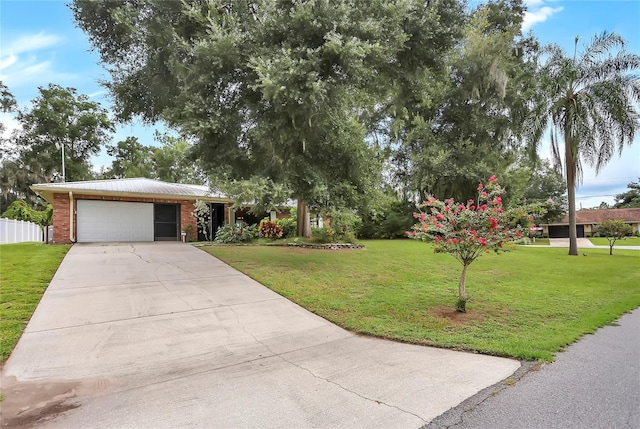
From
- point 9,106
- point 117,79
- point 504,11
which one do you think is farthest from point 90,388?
point 9,106

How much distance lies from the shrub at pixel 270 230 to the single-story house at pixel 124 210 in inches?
86.7

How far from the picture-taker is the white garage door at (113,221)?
48.5ft

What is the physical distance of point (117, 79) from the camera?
32.9 ft

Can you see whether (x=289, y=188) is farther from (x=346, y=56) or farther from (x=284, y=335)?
(x=284, y=335)

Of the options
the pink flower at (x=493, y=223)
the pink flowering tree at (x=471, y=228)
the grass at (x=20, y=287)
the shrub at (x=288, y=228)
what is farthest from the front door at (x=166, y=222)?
the pink flower at (x=493, y=223)

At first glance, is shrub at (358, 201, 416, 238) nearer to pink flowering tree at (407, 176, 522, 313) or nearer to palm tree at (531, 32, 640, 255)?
palm tree at (531, 32, 640, 255)

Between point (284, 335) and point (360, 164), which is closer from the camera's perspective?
point (284, 335)

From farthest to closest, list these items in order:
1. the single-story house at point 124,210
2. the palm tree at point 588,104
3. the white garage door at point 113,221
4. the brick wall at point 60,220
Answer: the white garage door at point 113,221 → the single-story house at point 124,210 → the brick wall at point 60,220 → the palm tree at point 588,104

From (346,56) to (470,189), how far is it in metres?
16.7

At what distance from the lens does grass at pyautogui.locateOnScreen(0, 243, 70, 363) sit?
4402mm

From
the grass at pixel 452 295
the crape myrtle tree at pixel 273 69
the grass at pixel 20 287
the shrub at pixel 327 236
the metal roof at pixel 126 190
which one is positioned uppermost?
the crape myrtle tree at pixel 273 69

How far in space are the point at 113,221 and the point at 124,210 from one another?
0.65 meters

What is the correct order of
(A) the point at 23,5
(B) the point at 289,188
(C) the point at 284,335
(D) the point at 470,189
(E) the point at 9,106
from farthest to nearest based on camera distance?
(E) the point at 9,106 → (D) the point at 470,189 → (B) the point at 289,188 → (A) the point at 23,5 → (C) the point at 284,335

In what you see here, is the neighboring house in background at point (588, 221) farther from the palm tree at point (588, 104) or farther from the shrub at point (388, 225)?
the palm tree at point (588, 104)
